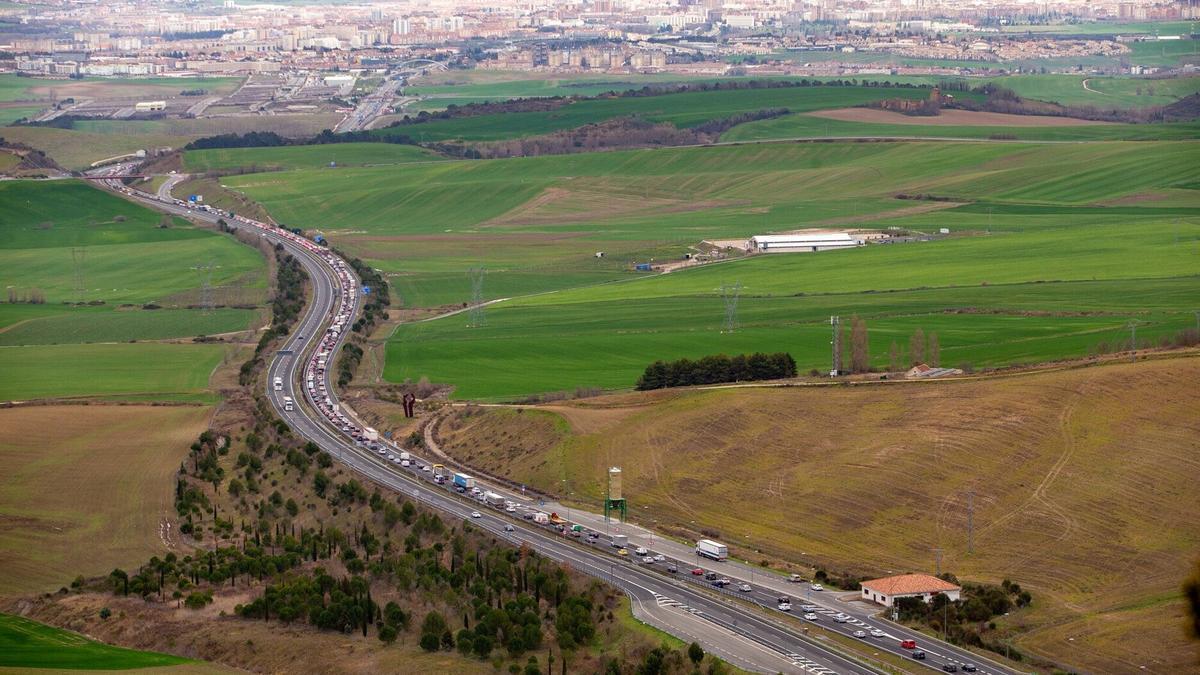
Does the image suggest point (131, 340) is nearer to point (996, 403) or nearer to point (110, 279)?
point (110, 279)

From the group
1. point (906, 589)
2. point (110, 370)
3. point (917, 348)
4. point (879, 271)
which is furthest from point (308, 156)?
point (906, 589)

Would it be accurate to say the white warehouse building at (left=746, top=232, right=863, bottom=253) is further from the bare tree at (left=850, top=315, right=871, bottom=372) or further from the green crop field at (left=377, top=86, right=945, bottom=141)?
the green crop field at (left=377, top=86, right=945, bottom=141)

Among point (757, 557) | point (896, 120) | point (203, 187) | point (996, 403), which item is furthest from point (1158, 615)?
point (896, 120)

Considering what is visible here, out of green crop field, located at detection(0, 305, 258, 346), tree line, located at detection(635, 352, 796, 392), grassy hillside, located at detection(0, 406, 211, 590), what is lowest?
green crop field, located at detection(0, 305, 258, 346)

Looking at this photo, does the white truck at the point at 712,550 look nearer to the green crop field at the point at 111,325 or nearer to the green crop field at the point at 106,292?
the green crop field at the point at 106,292

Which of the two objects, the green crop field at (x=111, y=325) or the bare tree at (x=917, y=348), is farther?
the green crop field at (x=111, y=325)

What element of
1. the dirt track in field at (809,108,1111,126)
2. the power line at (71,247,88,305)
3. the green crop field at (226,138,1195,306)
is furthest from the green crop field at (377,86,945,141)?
the power line at (71,247,88,305)

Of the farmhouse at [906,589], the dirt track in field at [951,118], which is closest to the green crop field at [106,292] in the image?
the farmhouse at [906,589]
